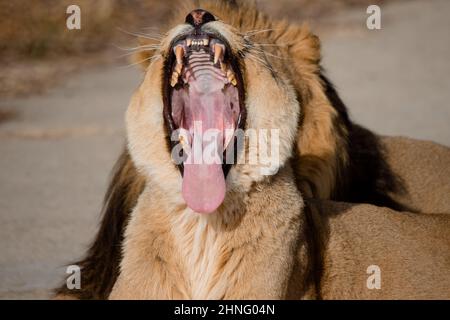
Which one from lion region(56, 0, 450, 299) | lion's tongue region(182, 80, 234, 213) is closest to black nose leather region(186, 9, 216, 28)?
lion region(56, 0, 450, 299)

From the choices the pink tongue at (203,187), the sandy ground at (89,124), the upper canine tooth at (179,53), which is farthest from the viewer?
the sandy ground at (89,124)

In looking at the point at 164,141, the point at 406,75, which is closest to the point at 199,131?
the point at 164,141

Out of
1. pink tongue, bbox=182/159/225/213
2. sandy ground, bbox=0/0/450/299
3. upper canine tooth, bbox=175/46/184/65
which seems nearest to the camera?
pink tongue, bbox=182/159/225/213

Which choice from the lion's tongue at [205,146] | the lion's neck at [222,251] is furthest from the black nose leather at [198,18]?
the lion's neck at [222,251]

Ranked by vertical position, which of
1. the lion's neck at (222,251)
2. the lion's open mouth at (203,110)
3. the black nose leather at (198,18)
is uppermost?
the black nose leather at (198,18)

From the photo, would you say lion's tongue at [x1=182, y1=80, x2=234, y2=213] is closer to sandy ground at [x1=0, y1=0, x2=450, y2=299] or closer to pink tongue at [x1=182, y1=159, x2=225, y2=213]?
pink tongue at [x1=182, y1=159, x2=225, y2=213]

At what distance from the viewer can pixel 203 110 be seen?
→ 13.2ft

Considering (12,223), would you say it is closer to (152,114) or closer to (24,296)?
(24,296)

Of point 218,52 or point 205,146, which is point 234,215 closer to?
point 205,146

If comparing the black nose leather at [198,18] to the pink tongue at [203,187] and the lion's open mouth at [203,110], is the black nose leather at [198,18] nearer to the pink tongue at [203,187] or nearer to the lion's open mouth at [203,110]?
the lion's open mouth at [203,110]

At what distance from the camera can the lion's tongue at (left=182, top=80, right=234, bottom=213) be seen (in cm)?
364

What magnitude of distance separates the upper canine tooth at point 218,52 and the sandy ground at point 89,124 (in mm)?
2053

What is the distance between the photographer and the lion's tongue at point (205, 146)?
12.0 feet

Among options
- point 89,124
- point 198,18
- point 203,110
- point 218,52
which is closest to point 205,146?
point 203,110
